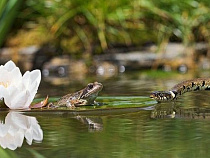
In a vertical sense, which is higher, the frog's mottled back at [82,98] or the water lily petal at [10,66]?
the water lily petal at [10,66]

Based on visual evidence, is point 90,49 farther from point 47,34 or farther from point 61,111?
point 61,111

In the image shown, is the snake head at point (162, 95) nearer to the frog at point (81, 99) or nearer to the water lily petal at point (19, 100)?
the frog at point (81, 99)

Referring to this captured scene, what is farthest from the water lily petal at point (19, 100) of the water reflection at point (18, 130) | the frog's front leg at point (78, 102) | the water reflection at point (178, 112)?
the water reflection at point (178, 112)

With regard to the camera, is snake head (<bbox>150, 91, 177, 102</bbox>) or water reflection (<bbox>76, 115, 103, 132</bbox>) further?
snake head (<bbox>150, 91, 177, 102</bbox>)

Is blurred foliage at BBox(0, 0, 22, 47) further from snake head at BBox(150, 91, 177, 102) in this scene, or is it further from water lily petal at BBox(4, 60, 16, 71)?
snake head at BBox(150, 91, 177, 102)

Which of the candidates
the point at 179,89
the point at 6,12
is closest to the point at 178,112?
the point at 179,89

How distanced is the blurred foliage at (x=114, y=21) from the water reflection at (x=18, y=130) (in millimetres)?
4830

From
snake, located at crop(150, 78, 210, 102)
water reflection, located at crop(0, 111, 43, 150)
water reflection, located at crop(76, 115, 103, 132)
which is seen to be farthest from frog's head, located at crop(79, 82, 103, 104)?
water reflection, located at crop(0, 111, 43, 150)

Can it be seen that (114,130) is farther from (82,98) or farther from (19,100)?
(82,98)

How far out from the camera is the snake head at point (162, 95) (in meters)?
4.24

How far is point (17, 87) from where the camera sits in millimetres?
3922

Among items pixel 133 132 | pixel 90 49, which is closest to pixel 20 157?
pixel 133 132

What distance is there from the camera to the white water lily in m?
3.92

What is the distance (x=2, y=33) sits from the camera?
787 cm
